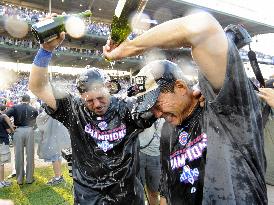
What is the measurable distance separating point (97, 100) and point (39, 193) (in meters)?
4.86

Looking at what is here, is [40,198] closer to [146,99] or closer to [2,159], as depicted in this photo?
[2,159]

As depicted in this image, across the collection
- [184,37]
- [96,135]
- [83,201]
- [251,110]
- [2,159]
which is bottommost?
[2,159]

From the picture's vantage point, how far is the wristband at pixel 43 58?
2660 mm

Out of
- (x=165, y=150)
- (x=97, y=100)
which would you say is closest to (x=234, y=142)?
(x=165, y=150)

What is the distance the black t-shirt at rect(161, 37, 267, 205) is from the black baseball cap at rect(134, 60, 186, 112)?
301 millimetres

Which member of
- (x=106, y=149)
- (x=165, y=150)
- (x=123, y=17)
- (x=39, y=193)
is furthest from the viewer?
(x=39, y=193)

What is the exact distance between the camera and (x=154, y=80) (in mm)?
1829

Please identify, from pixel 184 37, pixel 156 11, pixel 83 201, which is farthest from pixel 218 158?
pixel 156 11

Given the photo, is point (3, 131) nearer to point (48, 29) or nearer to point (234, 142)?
point (48, 29)

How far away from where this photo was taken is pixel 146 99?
185 cm

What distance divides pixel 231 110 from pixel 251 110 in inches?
3.8

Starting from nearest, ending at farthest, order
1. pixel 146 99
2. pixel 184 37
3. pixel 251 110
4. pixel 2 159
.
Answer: pixel 184 37 < pixel 251 110 < pixel 146 99 < pixel 2 159

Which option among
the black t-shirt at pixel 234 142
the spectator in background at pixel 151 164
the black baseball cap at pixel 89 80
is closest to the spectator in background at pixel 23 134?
the spectator in background at pixel 151 164

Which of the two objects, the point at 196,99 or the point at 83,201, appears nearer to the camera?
the point at 196,99
